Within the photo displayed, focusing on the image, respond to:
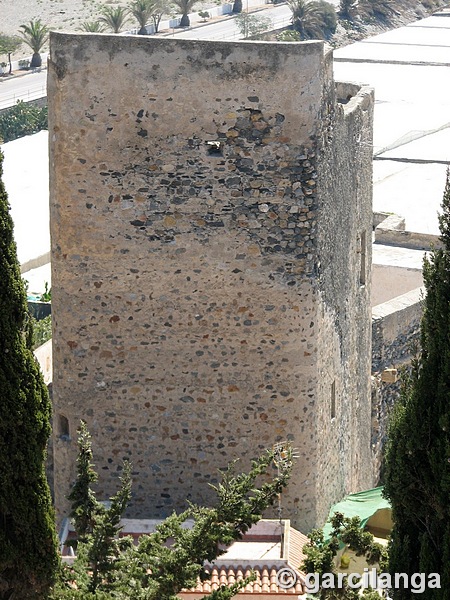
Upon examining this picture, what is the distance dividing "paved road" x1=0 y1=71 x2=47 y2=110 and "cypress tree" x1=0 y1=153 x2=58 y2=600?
41609 mm

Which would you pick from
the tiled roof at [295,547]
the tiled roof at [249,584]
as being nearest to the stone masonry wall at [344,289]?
the tiled roof at [295,547]

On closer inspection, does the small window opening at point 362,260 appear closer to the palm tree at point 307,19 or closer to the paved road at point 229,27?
the paved road at point 229,27

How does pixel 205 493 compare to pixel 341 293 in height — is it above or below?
below

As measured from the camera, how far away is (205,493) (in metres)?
12.6

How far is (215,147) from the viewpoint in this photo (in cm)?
1194

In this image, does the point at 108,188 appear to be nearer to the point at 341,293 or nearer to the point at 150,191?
the point at 150,191

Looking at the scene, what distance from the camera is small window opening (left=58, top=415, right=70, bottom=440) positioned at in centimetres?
1267

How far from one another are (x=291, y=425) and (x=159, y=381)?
1.19 m

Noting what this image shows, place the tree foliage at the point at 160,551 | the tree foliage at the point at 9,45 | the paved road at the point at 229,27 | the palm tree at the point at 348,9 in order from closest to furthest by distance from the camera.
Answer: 1. the tree foliage at the point at 160,551
2. the tree foliage at the point at 9,45
3. the paved road at the point at 229,27
4. the palm tree at the point at 348,9

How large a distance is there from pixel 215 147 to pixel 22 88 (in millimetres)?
43274

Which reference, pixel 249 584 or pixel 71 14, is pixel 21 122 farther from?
pixel 249 584

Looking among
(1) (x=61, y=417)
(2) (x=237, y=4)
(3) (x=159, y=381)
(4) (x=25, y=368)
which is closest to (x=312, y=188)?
(3) (x=159, y=381)

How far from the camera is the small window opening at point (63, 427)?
12.7 m

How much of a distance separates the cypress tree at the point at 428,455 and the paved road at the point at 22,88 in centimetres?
4202
